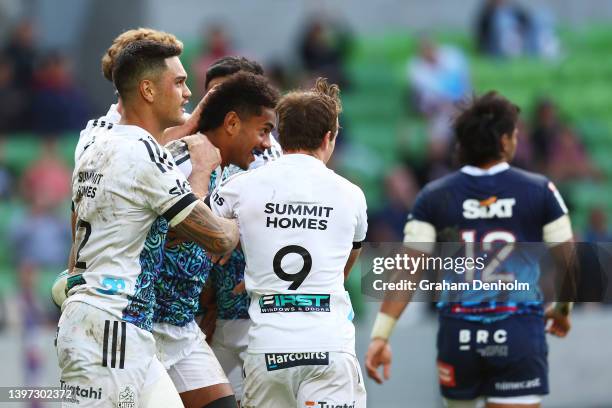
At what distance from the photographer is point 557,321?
290 inches

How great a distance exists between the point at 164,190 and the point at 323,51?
1093cm

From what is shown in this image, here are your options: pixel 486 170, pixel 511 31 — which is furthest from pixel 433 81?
pixel 486 170

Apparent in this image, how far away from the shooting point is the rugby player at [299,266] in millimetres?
5535

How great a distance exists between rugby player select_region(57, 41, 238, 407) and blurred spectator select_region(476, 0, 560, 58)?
41.1ft

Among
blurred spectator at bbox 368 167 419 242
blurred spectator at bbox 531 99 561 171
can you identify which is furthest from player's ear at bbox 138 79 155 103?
blurred spectator at bbox 531 99 561 171

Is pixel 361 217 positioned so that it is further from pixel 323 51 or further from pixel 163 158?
pixel 323 51

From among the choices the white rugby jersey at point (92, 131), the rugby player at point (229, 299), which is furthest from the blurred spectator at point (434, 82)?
the white rugby jersey at point (92, 131)

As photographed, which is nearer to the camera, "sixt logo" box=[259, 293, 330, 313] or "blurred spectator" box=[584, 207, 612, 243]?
"sixt logo" box=[259, 293, 330, 313]

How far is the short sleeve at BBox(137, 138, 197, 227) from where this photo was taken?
5320 millimetres

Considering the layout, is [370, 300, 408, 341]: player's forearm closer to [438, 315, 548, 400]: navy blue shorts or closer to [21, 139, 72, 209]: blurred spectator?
[438, 315, 548, 400]: navy blue shorts

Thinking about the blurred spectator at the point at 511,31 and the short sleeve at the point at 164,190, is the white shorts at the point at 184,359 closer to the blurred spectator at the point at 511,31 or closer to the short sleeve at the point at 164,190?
the short sleeve at the point at 164,190

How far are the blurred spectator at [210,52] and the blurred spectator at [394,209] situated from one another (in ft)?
8.67

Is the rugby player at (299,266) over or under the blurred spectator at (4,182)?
under

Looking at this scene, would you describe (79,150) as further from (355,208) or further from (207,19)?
(207,19)
